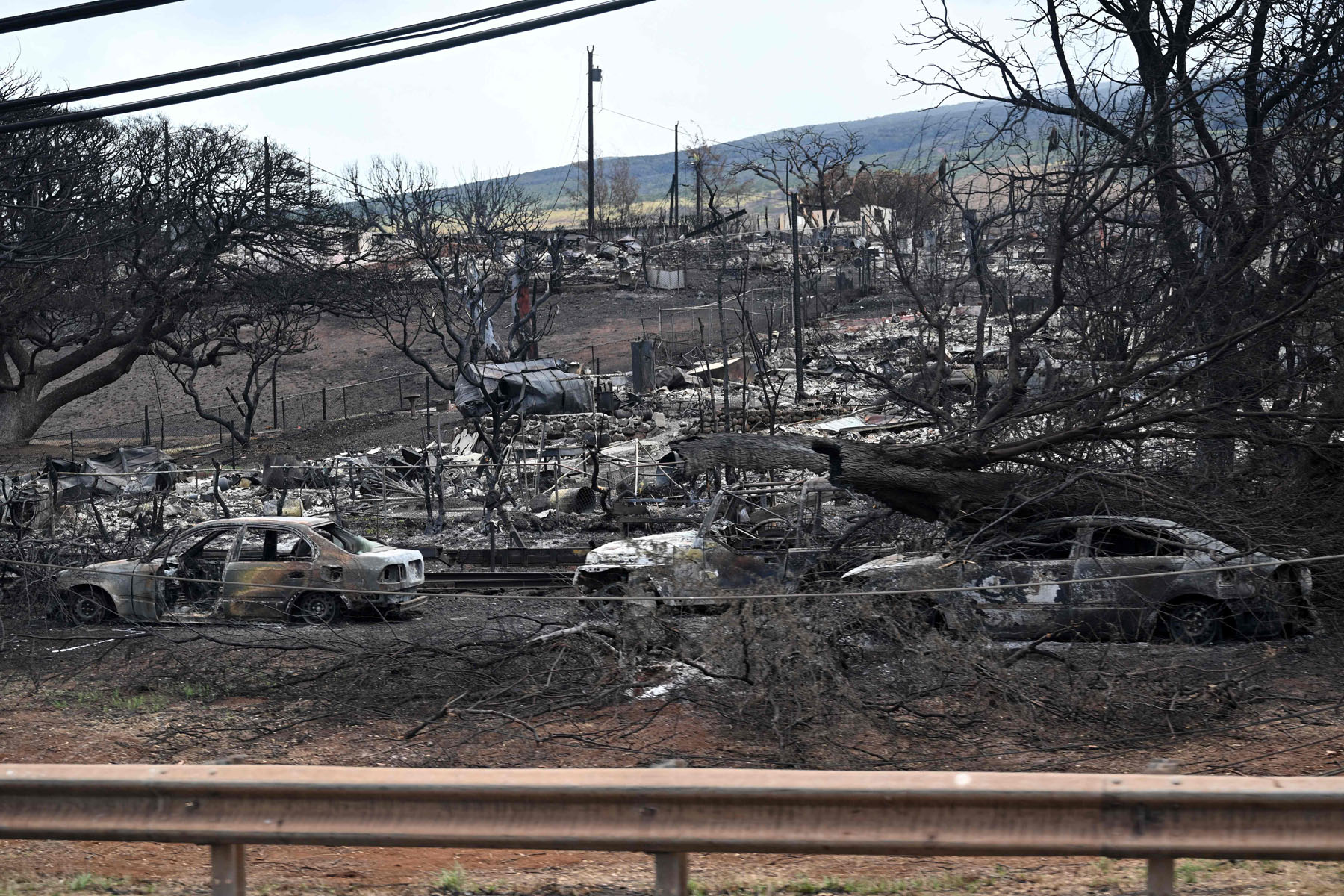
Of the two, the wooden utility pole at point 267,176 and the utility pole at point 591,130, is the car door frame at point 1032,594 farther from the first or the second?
the utility pole at point 591,130

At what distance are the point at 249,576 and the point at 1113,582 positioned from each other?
818 centimetres

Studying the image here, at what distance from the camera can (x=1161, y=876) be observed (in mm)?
3471

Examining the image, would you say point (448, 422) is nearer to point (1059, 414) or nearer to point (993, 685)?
point (1059, 414)

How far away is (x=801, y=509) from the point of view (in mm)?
11102

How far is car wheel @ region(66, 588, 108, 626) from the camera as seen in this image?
12.2m

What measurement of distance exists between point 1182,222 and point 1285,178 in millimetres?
1642

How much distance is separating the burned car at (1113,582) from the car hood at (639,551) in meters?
2.29

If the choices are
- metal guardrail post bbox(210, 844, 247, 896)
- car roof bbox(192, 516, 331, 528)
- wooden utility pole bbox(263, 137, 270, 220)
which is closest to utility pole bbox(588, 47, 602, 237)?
wooden utility pole bbox(263, 137, 270, 220)

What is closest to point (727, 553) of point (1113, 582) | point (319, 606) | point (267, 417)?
point (1113, 582)

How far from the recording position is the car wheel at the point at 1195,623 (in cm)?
984

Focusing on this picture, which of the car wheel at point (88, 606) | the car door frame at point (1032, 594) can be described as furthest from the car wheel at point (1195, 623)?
the car wheel at point (88, 606)

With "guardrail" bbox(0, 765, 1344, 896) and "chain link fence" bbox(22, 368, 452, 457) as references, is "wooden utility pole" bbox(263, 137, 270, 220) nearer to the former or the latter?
"chain link fence" bbox(22, 368, 452, 457)

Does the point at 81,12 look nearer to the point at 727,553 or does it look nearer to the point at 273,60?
the point at 273,60

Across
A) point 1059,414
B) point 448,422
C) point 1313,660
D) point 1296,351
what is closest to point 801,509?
point 1059,414
